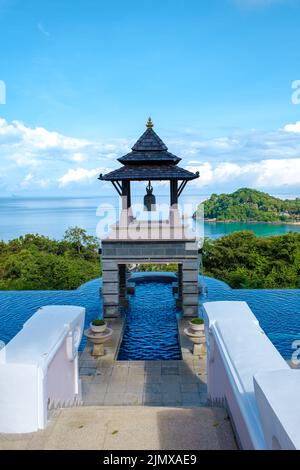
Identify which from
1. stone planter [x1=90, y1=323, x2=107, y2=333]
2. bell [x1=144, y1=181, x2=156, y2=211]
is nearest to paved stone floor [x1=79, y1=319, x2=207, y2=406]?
stone planter [x1=90, y1=323, x2=107, y2=333]

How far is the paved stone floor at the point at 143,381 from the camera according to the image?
28.5ft

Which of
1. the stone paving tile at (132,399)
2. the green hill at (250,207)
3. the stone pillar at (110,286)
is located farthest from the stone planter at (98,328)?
the green hill at (250,207)

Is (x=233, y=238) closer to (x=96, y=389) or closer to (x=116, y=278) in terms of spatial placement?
(x=116, y=278)

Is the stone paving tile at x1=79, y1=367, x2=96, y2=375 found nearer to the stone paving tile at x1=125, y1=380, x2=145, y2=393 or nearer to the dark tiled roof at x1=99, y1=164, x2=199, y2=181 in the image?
the stone paving tile at x1=125, y1=380, x2=145, y2=393

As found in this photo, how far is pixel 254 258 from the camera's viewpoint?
2680 centimetres

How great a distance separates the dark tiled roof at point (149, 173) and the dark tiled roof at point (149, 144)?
0.65 meters

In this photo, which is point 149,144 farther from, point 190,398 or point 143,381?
point 190,398

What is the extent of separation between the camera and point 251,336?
5.54 meters

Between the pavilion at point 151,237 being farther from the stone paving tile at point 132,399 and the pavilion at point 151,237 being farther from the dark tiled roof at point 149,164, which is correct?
the stone paving tile at point 132,399

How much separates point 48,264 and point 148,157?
12.7 m

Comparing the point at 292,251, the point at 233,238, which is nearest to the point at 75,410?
the point at 292,251

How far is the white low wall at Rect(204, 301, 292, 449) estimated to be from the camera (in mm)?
3850

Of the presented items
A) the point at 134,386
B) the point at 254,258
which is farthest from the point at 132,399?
the point at 254,258
